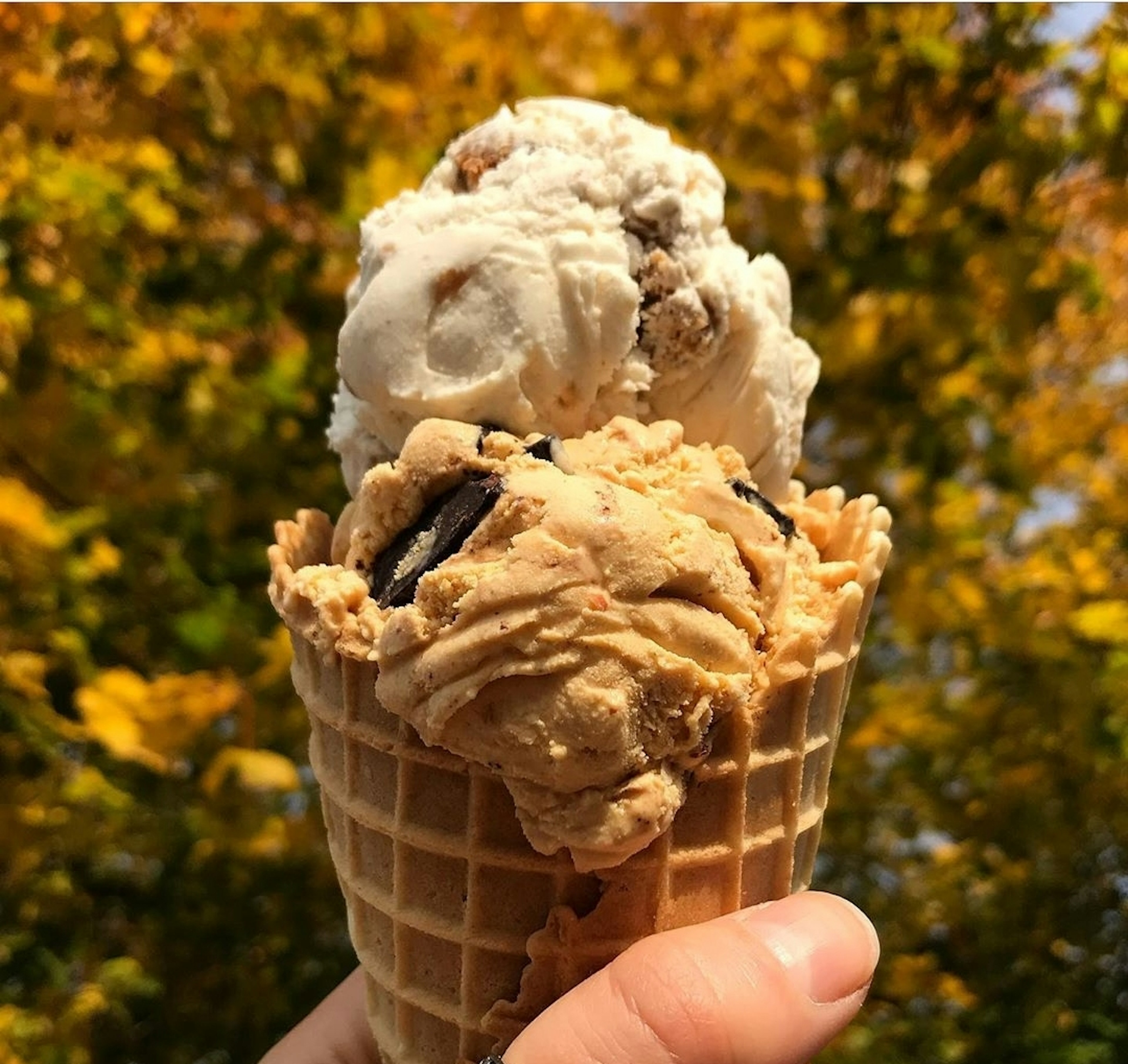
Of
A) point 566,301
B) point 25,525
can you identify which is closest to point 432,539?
point 566,301

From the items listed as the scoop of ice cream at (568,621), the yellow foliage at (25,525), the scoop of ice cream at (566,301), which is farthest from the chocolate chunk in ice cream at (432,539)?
the yellow foliage at (25,525)

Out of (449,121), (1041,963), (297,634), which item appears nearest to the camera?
(297,634)

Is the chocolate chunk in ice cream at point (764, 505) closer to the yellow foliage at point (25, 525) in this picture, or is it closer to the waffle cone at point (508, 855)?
the waffle cone at point (508, 855)

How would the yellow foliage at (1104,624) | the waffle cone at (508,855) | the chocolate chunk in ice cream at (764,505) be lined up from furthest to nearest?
the yellow foliage at (1104,624) → the chocolate chunk in ice cream at (764,505) → the waffle cone at (508,855)

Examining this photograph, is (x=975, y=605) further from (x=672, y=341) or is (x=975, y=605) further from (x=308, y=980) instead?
(x=308, y=980)

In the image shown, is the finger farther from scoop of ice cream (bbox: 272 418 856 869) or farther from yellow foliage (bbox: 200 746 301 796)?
scoop of ice cream (bbox: 272 418 856 869)

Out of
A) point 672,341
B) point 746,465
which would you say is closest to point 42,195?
point 672,341

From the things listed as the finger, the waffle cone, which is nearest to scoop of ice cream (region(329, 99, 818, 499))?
the waffle cone
